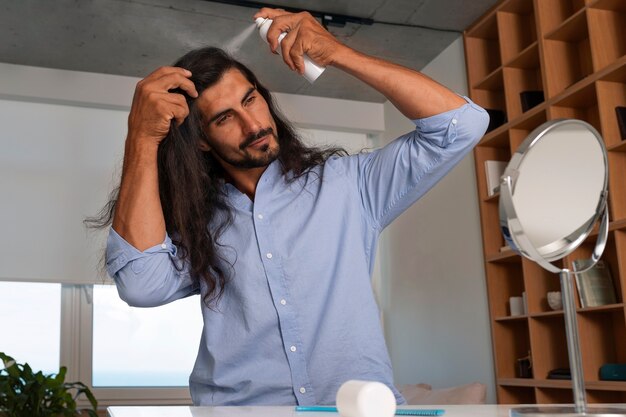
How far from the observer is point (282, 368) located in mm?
1318

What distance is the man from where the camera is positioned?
1330 mm

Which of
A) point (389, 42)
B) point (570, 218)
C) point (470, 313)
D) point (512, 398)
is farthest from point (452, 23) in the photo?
point (570, 218)

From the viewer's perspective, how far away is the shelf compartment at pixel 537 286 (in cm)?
419

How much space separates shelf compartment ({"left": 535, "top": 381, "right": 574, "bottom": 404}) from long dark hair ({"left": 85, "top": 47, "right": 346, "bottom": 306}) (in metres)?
2.83

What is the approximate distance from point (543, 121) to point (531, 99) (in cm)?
28

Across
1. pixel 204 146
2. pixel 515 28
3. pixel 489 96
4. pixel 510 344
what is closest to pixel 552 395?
pixel 510 344

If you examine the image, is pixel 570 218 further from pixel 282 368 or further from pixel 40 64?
pixel 40 64

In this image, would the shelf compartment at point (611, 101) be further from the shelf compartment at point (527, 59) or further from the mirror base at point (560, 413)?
the mirror base at point (560, 413)

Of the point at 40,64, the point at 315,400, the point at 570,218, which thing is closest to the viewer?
the point at 570,218

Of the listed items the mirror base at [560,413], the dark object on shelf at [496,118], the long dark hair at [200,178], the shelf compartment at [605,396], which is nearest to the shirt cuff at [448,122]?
the long dark hair at [200,178]

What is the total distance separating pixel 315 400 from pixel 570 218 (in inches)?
27.7

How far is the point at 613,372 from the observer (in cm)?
358

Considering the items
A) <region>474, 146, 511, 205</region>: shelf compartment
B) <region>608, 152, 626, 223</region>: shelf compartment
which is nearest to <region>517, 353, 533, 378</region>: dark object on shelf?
<region>474, 146, 511, 205</region>: shelf compartment

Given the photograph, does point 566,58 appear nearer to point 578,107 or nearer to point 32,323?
point 578,107
